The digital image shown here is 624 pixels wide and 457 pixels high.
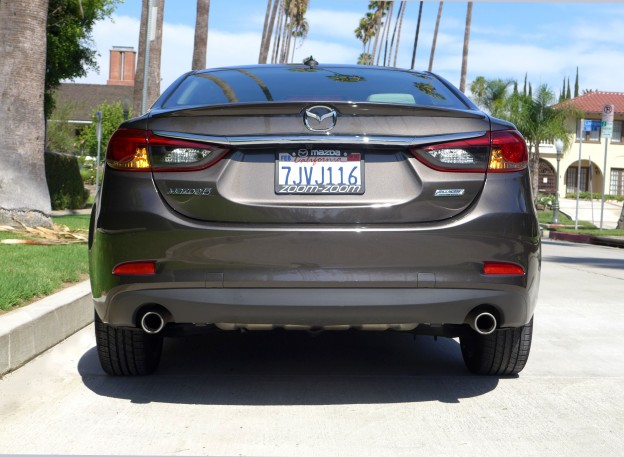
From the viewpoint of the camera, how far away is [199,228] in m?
4.20

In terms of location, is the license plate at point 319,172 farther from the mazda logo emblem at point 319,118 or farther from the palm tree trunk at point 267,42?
the palm tree trunk at point 267,42

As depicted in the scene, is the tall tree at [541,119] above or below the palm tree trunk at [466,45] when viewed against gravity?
below

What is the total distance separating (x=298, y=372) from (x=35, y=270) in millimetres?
3137

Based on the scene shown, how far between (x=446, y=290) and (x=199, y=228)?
114cm

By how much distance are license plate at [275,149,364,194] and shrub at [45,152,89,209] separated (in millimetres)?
21612

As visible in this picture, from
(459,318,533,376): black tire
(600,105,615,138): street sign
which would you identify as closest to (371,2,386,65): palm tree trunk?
(600,105,615,138): street sign

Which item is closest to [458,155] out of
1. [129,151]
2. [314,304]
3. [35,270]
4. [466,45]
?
[314,304]

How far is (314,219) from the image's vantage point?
419 centimetres

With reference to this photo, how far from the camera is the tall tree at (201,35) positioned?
94.4 ft

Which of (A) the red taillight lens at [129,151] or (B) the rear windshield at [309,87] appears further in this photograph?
(B) the rear windshield at [309,87]

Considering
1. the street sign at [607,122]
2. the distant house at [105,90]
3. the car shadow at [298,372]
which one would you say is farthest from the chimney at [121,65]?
the car shadow at [298,372]

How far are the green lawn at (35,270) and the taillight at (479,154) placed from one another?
299cm

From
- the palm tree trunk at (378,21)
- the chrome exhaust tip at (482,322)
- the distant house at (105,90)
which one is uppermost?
the palm tree trunk at (378,21)

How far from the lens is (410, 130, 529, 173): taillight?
14.0 feet
